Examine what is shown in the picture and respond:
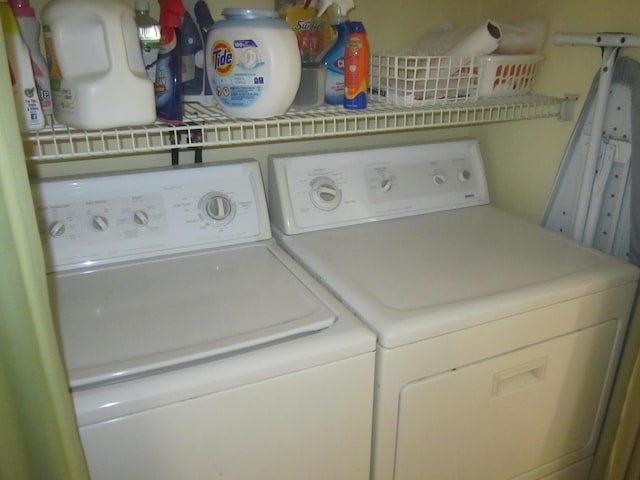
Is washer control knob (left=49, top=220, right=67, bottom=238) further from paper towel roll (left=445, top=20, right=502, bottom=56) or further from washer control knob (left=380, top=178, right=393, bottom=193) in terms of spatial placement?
paper towel roll (left=445, top=20, right=502, bottom=56)

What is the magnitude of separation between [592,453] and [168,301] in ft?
4.17

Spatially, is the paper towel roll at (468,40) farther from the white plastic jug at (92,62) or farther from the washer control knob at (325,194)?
the white plastic jug at (92,62)

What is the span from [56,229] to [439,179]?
1.12 metres

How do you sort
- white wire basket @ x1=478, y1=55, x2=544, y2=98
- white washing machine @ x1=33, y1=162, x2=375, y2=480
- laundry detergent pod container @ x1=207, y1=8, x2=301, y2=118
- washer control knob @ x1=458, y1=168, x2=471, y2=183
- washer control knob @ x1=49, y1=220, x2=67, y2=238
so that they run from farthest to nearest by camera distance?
1. washer control knob @ x1=458, y1=168, x2=471, y2=183
2. white wire basket @ x1=478, y1=55, x2=544, y2=98
3. washer control knob @ x1=49, y1=220, x2=67, y2=238
4. laundry detergent pod container @ x1=207, y1=8, x2=301, y2=118
5. white washing machine @ x1=33, y1=162, x2=375, y2=480

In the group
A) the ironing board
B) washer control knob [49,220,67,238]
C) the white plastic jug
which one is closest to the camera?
the white plastic jug

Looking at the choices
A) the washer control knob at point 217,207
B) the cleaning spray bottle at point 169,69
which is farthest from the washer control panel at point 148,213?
the cleaning spray bottle at point 169,69

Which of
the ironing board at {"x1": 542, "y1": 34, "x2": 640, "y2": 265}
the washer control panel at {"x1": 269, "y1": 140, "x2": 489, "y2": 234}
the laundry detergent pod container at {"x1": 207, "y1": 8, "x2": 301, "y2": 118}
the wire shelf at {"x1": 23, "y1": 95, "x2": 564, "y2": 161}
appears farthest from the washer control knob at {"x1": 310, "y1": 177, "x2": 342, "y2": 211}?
the ironing board at {"x1": 542, "y1": 34, "x2": 640, "y2": 265}

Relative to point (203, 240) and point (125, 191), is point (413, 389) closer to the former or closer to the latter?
point (203, 240)

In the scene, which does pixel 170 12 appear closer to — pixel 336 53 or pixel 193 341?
pixel 336 53

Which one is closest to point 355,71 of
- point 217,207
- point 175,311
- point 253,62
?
point 253,62

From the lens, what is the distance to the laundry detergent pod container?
44.1 inches

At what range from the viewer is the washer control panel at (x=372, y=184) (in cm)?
147

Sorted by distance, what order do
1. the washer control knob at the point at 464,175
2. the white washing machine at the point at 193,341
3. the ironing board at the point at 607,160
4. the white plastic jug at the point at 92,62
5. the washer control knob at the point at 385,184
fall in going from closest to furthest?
the white washing machine at the point at 193,341 → the white plastic jug at the point at 92,62 → the ironing board at the point at 607,160 → the washer control knob at the point at 385,184 → the washer control knob at the point at 464,175

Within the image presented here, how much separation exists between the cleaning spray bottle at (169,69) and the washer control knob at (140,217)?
0.87 feet
